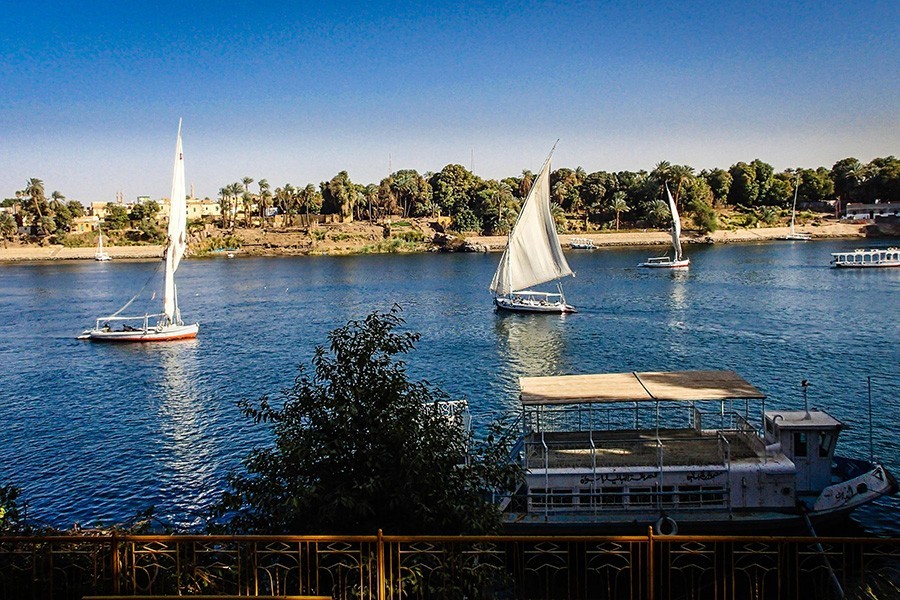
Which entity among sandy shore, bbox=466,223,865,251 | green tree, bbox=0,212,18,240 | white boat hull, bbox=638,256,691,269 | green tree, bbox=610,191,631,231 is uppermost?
green tree, bbox=610,191,631,231

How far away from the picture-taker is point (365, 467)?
479 inches

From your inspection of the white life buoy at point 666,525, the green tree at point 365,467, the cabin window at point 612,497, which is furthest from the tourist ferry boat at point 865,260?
the green tree at point 365,467

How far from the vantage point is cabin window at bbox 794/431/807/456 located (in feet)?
73.9

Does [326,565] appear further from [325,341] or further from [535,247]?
[535,247]

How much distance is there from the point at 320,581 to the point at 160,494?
19166 millimetres

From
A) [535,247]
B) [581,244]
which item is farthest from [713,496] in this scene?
[581,244]

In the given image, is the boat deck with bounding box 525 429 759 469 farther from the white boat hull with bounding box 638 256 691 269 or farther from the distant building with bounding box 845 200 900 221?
the distant building with bounding box 845 200 900 221

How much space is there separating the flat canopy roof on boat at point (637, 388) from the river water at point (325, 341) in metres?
6.59

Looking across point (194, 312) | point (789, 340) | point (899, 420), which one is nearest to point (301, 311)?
point (194, 312)

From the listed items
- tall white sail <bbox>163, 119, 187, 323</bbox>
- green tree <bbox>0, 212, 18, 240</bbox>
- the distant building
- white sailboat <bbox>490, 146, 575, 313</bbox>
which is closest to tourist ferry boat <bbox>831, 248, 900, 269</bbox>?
white sailboat <bbox>490, 146, 575, 313</bbox>

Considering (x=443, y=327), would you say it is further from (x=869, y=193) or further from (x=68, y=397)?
(x=869, y=193)

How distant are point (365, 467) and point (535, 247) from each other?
196ft

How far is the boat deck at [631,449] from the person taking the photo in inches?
874

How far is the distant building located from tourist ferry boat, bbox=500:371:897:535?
622 ft
